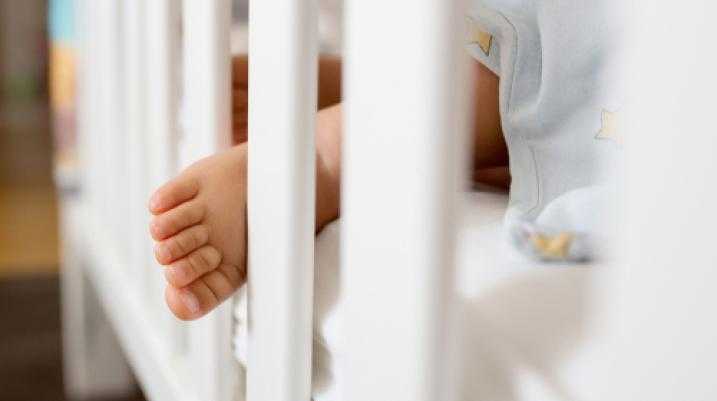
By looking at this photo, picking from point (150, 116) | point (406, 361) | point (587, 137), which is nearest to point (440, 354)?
point (406, 361)

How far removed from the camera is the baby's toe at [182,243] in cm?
45

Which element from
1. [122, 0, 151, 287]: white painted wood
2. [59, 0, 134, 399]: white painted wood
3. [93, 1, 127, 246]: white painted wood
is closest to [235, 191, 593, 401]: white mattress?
[122, 0, 151, 287]: white painted wood

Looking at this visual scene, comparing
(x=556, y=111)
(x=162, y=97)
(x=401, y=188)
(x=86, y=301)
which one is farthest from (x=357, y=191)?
(x=86, y=301)

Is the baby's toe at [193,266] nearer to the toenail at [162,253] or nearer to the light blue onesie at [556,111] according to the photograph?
the toenail at [162,253]

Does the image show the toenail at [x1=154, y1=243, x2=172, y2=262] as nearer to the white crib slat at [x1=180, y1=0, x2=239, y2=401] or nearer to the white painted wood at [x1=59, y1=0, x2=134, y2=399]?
the white crib slat at [x1=180, y1=0, x2=239, y2=401]

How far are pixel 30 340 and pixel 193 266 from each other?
3.51 ft

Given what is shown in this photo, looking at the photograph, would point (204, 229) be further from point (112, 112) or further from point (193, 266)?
point (112, 112)

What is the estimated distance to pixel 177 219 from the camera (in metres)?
0.46

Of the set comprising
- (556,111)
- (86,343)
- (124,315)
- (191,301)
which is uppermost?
(556,111)

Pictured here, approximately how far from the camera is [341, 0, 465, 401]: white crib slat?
28 centimetres

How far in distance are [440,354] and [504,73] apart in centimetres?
19

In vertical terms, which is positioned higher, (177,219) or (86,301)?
(177,219)

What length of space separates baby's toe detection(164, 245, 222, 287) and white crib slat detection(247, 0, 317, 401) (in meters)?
0.02

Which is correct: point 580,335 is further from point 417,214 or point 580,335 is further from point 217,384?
point 217,384
